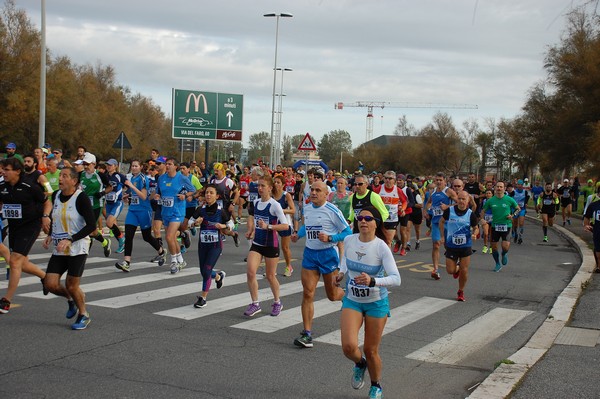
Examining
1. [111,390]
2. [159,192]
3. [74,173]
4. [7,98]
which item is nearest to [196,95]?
[7,98]

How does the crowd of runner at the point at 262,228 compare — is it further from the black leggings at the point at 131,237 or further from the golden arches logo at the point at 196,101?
the golden arches logo at the point at 196,101

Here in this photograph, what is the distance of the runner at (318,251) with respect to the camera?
8039mm

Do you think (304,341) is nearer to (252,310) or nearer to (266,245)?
(252,310)

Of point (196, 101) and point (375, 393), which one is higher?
point (196, 101)

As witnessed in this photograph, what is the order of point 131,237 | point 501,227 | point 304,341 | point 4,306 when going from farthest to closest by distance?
point 501,227, point 131,237, point 4,306, point 304,341

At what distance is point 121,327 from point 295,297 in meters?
3.36

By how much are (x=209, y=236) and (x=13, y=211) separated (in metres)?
2.54

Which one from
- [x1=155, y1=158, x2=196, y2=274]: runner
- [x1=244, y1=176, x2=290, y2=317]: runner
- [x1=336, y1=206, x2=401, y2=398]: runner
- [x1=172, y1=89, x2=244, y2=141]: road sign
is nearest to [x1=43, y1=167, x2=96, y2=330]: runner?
[x1=244, y1=176, x2=290, y2=317]: runner

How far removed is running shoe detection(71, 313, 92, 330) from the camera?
8128mm

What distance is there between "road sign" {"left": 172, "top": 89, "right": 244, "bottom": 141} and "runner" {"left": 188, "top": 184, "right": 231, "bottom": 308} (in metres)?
23.3

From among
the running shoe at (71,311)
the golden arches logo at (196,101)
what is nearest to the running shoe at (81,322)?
the running shoe at (71,311)

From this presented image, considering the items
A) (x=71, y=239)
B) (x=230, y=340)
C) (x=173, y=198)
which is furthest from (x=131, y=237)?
(x=230, y=340)

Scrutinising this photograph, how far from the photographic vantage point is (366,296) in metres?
6.14

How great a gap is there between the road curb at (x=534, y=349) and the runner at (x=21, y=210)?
5.56 metres
